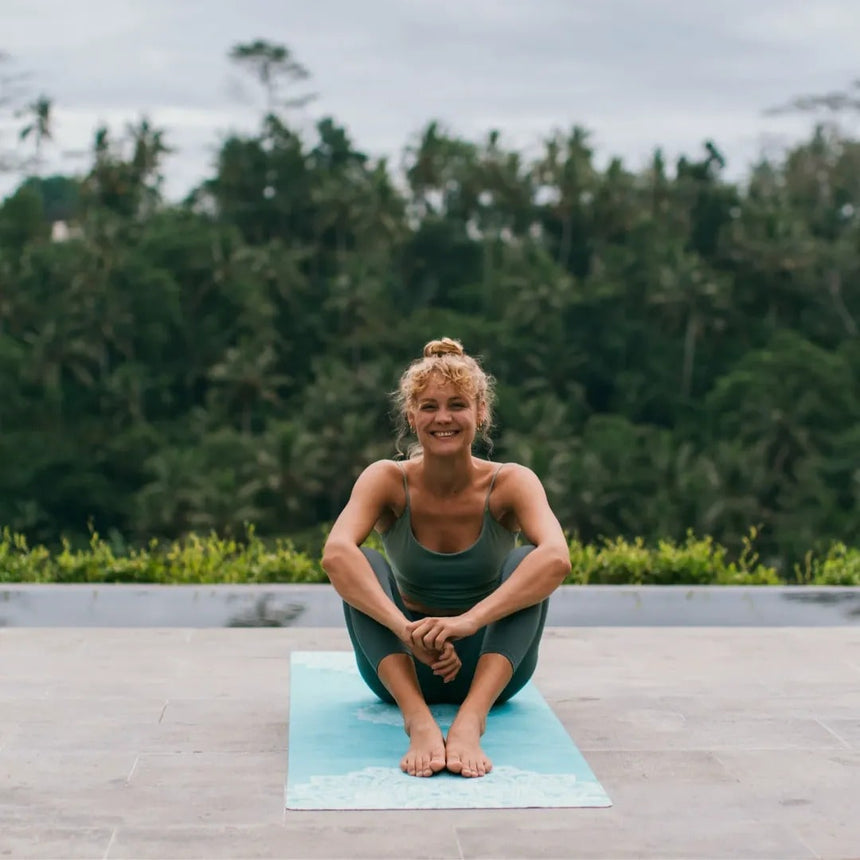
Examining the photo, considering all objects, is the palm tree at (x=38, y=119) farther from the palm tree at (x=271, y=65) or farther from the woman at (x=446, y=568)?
the woman at (x=446, y=568)

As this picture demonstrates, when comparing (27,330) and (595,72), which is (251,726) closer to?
(27,330)

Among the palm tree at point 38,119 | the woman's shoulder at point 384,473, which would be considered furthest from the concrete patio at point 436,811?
the palm tree at point 38,119

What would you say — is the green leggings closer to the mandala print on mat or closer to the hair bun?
the mandala print on mat

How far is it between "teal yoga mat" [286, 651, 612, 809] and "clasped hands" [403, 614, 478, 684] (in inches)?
8.5

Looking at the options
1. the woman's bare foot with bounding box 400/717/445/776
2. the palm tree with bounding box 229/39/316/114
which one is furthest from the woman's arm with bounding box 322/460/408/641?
the palm tree with bounding box 229/39/316/114

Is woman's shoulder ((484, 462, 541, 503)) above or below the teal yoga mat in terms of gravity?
above

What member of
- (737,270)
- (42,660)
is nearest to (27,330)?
(737,270)

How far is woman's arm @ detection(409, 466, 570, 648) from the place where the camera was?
321cm

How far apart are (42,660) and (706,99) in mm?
46146

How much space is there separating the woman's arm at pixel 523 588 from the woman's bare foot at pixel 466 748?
19 cm

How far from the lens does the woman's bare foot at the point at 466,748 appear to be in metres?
3.10

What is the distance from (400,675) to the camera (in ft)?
11.0

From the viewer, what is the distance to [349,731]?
3488 millimetres

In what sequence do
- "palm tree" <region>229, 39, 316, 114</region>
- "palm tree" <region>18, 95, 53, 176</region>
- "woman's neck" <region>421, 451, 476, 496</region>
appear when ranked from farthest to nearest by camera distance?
1. "palm tree" <region>229, 39, 316, 114</region>
2. "palm tree" <region>18, 95, 53, 176</region>
3. "woman's neck" <region>421, 451, 476, 496</region>
